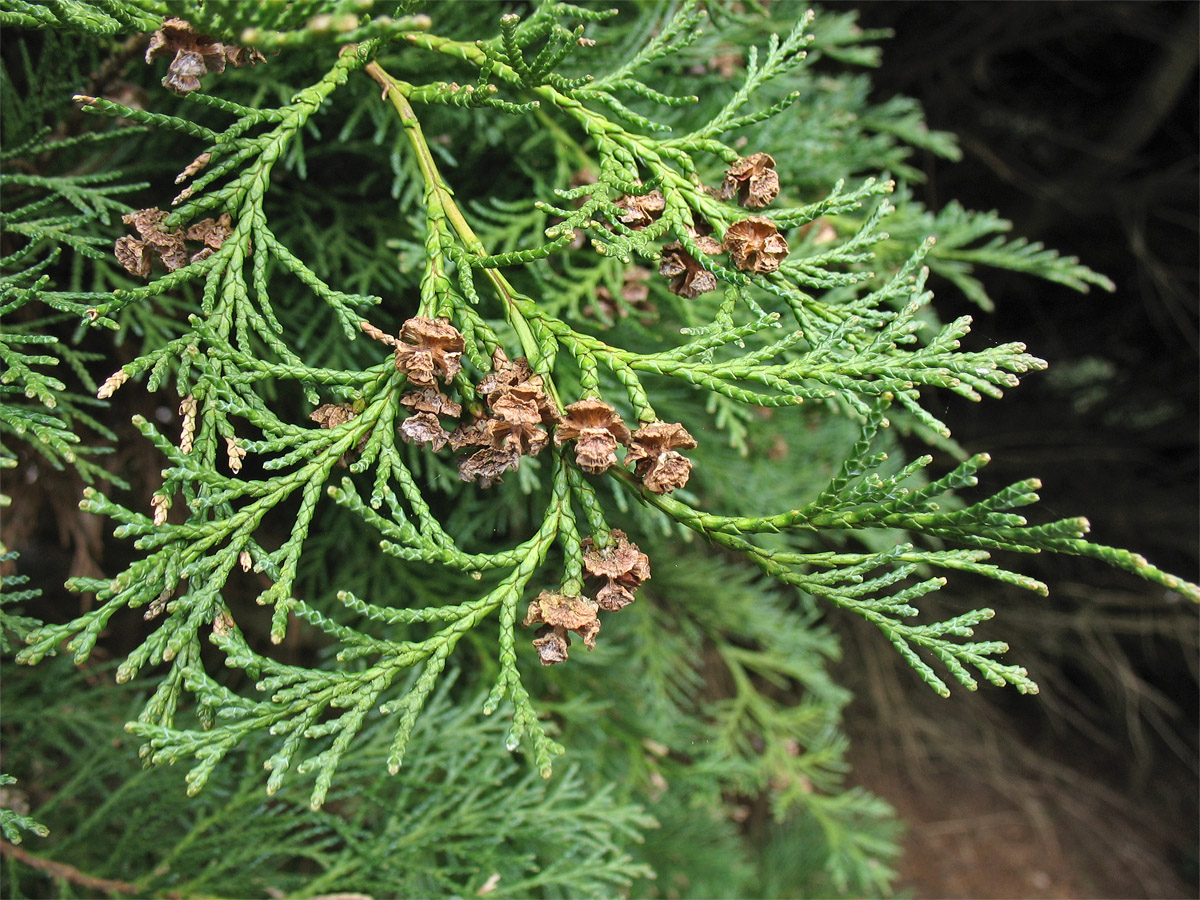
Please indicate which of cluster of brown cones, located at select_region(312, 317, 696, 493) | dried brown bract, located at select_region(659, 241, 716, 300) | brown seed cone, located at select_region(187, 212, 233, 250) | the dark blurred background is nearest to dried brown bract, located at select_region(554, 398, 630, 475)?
cluster of brown cones, located at select_region(312, 317, 696, 493)

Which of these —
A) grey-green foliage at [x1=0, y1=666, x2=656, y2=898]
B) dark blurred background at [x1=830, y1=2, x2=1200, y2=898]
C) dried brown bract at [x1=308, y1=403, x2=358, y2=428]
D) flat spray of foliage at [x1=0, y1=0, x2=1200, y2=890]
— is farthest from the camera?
dark blurred background at [x1=830, y1=2, x2=1200, y2=898]

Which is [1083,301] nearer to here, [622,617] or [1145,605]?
[1145,605]

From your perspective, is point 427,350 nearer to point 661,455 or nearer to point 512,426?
point 512,426

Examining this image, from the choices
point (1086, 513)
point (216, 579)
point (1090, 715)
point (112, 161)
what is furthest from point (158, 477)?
point (1090, 715)

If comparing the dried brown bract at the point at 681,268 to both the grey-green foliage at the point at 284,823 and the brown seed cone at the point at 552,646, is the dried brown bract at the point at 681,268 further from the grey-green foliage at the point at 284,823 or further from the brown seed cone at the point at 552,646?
the grey-green foliage at the point at 284,823

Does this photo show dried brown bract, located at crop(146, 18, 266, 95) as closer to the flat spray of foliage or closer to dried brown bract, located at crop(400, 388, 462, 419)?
the flat spray of foliage

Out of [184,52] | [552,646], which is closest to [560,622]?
[552,646]
